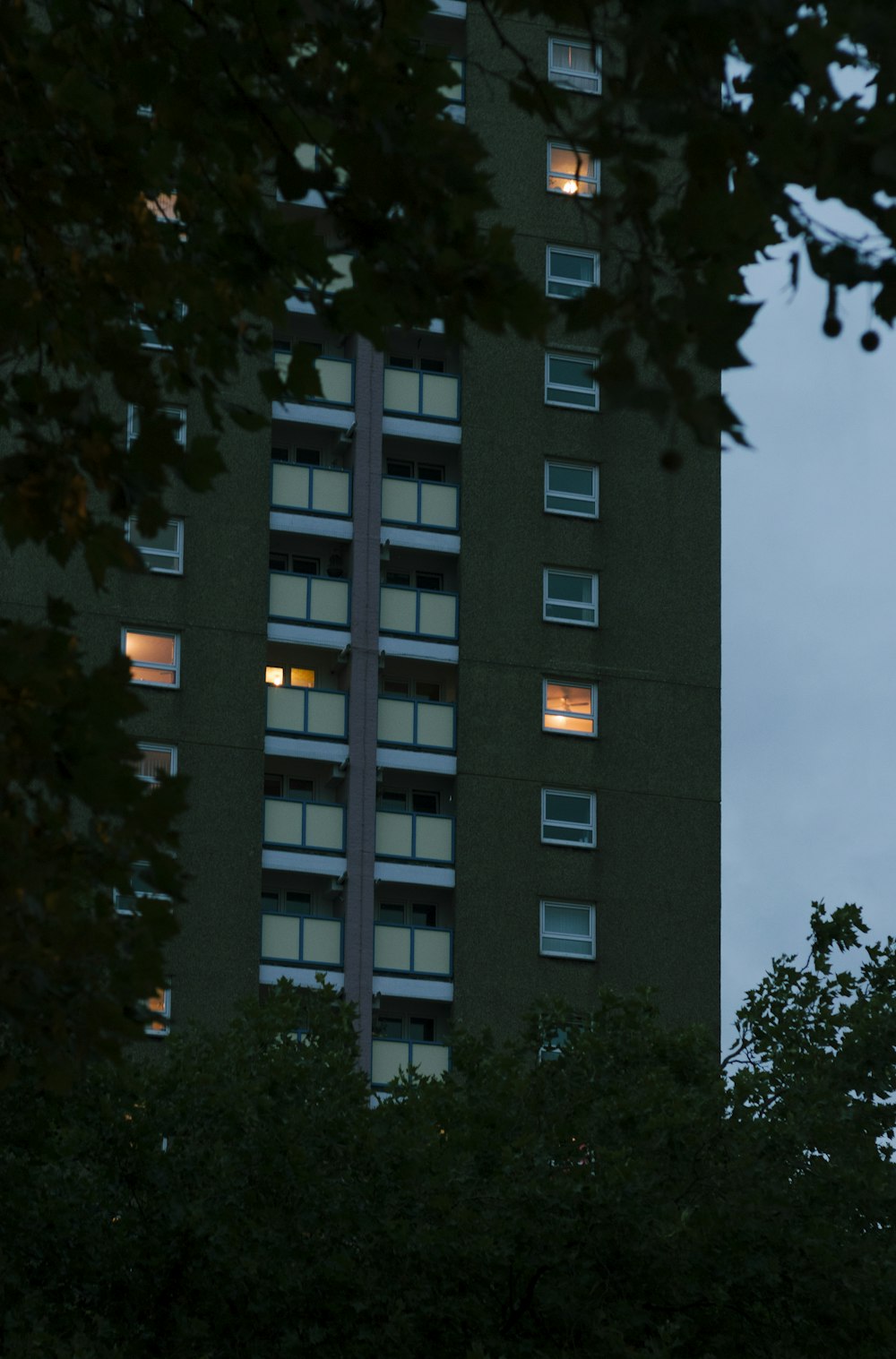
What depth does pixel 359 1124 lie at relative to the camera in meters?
20.2

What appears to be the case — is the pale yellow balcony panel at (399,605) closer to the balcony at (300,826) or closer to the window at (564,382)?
the balcony at (300,826)

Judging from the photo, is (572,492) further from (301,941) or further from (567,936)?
(301,941)

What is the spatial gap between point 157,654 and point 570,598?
801 cm

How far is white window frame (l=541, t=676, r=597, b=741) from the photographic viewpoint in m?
44.1

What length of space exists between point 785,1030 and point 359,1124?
248 inches

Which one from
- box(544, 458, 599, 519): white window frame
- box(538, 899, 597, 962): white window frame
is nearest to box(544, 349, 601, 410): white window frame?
box(544, 458, 599, 519): white window frame

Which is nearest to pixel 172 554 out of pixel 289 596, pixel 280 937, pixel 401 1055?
pixel 289 596

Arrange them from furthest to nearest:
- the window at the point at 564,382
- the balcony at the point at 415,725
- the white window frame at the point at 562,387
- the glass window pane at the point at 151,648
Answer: the window at the point at 564,382 → the white window frame at the point at 562,387 → the balcony at the point at 415,725 → the glass window pane at the point at 151,648

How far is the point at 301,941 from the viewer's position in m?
41.9

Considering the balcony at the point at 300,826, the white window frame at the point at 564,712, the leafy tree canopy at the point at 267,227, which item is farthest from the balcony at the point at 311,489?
the leafy tree canopy at the point at 267,227

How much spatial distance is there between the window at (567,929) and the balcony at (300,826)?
13.2 ft

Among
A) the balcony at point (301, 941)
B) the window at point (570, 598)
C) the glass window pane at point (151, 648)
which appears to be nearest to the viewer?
the balcony at point (301, 941)

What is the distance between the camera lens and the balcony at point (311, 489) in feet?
145

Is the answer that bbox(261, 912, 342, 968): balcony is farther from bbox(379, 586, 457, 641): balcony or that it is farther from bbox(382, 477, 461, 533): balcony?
bbox(382, 477, 461, 533): balcony
